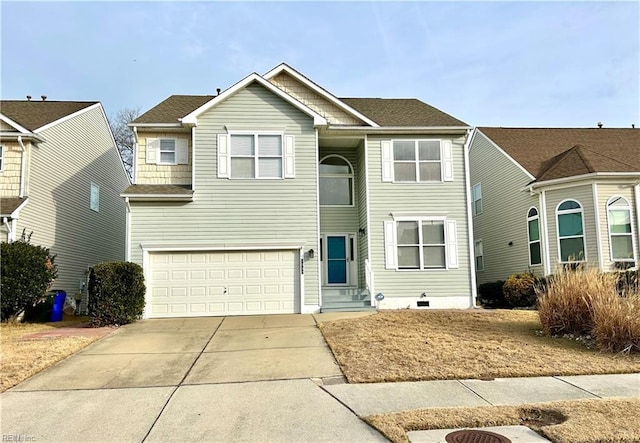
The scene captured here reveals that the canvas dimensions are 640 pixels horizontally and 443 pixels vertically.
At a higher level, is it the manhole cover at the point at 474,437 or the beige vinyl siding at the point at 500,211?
the beige vinyl siding at the point at 500,211

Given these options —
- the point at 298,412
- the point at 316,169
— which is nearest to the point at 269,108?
the point at 316,169

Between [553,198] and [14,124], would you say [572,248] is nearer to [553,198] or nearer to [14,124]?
[553,198]

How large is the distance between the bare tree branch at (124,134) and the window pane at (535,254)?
23.4 metres

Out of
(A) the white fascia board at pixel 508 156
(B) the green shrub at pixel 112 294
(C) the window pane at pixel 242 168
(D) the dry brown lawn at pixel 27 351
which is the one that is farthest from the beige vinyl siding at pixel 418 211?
(D) the dry brown lawn at pixel 27 351

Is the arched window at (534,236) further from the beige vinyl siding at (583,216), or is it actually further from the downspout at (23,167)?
the downspout at (23,167)

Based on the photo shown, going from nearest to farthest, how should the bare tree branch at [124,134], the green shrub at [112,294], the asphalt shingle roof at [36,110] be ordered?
the green shrub at [112,294]
the asphalt shingle roof at [36,110]
the bare tree branch at [124,134]

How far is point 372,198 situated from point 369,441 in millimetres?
10619

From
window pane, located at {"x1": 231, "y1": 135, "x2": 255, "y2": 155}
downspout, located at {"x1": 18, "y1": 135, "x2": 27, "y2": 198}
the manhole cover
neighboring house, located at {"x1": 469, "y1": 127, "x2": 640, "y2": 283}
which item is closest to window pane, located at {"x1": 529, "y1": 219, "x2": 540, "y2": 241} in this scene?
neighboring house, located at {"x1": 469, "y1": 127, "x2": 640, "y2": 283}

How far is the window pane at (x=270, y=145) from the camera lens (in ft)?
46.8

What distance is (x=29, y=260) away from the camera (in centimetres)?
1253

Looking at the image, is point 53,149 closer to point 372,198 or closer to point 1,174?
point 1,174

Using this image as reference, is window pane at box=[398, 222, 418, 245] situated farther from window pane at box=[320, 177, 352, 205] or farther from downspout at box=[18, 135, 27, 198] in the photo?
downspout at box=[18, 135, 27, 198]

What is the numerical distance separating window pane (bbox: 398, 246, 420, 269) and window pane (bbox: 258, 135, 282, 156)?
15.8 ft

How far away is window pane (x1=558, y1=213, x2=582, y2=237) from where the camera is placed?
15461mm
